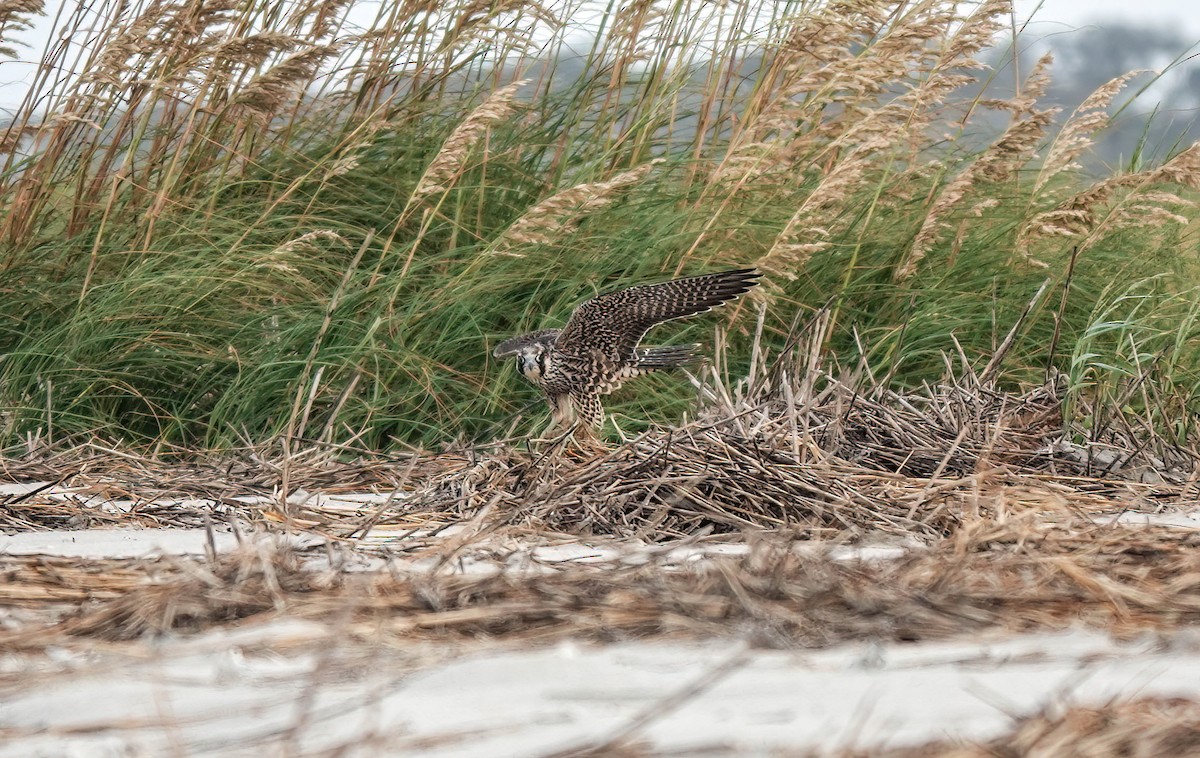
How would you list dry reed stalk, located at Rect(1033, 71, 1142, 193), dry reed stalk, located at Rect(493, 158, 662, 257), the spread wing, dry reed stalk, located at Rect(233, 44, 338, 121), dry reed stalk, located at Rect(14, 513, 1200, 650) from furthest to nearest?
1. dry reed stalk, located at Rect(1033, 71, 1142, 193)
2. dry reed stalk, located at Rect(233, 44, 338, 121)
3. dry reed stalk, located at Rect(493, 158, 662, 257)
4. the spread wing
5. dry reed stalk, located at Rect(14, 513, 1200, 650)

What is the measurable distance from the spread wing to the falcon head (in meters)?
0.04

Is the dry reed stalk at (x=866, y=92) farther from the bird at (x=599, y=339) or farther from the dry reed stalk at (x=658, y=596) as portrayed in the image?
the dry reed stalk at (x=658, y=596)

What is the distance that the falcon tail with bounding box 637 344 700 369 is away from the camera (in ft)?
10.3

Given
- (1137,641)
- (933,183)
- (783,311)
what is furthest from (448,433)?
(1137,641)

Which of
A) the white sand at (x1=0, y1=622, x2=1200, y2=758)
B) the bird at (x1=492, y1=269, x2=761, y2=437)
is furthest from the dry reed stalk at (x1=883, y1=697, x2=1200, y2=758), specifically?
the bird at (x1=492, y1=269, x2=761, y2=437)

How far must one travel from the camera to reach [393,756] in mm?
887

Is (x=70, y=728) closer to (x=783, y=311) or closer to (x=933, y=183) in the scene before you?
(x=783, y=311)

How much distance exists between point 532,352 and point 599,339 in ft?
0.51

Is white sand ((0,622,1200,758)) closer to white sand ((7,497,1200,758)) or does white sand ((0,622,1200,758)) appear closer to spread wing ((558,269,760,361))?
white sand ((7,497,1200,758))

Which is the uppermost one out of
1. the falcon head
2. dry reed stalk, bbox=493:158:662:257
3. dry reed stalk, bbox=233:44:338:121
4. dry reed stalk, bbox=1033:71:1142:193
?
dry reed stalk, bbox=1033:71:1142:193

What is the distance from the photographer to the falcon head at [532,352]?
291 centimetres

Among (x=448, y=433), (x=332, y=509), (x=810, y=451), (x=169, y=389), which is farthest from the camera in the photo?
(x=169, y=389)

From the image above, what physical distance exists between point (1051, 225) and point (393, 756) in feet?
10.2

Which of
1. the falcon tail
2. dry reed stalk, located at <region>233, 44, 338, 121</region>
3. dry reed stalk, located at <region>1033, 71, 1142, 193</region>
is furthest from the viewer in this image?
dry reed stalk, located at <region>1033, 71, 1142, 193</region>
